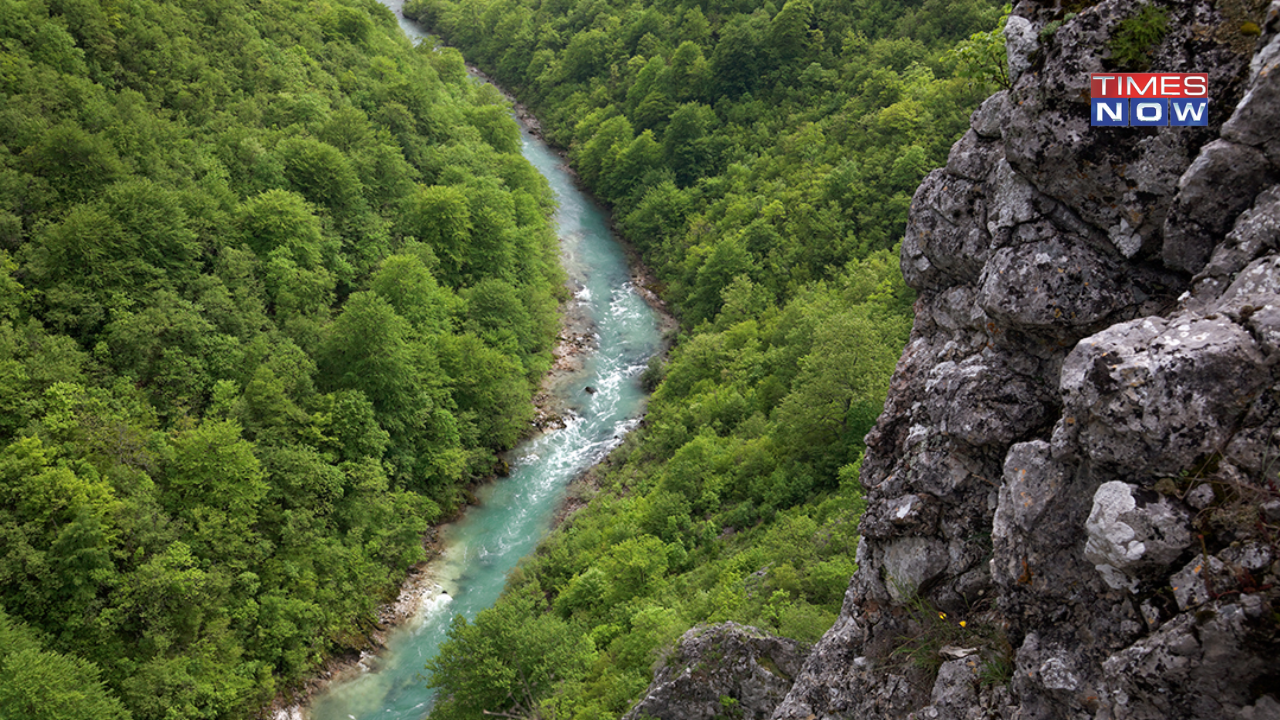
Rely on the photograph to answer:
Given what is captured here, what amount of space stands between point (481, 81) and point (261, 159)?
6303 centimetres

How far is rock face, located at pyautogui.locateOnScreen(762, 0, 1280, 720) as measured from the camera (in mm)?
8055

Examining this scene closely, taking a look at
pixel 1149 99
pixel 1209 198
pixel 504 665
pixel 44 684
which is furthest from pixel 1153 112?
pixel 44 684

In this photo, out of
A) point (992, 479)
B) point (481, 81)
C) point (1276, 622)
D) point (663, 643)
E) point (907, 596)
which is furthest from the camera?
point (481, 81)

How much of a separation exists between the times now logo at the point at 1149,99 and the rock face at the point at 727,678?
48.1 feet

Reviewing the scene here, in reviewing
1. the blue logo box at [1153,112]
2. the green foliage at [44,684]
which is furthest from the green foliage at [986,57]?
the green foliage at [44,684]

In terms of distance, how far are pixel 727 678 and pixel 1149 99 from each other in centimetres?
1608

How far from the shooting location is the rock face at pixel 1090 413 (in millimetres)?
8055

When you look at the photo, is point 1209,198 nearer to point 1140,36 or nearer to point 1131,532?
point 1140,36

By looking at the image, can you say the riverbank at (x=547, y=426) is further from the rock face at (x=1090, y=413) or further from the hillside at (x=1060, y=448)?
the rock face at (x=1090, y=413)

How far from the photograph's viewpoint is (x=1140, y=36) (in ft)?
31.6

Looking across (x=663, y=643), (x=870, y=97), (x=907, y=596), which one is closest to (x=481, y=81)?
(x=870, y=97)

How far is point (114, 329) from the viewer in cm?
3484

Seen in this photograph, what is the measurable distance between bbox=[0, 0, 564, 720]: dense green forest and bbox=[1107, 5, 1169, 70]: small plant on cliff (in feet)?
115

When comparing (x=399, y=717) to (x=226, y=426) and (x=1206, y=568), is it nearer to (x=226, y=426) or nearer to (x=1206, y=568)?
(x=226, y=426)
